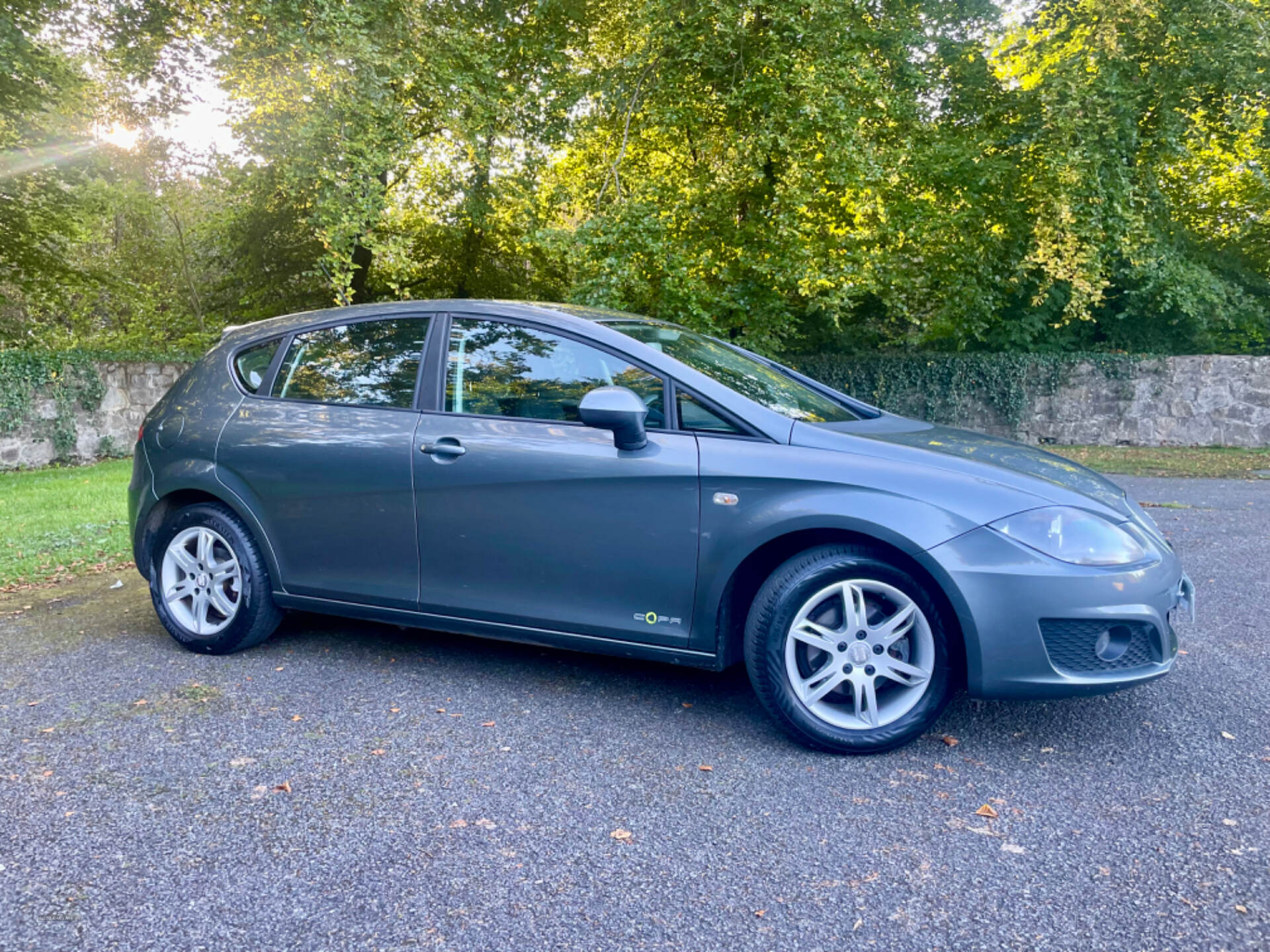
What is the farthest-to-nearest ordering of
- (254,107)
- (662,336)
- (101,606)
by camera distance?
1. (254,107)
2. (101,606)
3. (662,336)

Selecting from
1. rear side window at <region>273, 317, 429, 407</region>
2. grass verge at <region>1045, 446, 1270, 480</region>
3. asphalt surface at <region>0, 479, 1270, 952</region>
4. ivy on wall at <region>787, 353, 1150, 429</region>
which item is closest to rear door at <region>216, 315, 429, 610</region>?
rear side window at <region>273, 317, 429, 407</region>

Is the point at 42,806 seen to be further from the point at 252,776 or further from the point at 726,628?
the point at 726,628

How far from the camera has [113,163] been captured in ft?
62.3

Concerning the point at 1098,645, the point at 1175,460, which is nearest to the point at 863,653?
the point at 1098,645

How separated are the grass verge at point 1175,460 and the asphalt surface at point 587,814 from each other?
9.79 meters

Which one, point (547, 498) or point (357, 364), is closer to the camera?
point (547, 498)

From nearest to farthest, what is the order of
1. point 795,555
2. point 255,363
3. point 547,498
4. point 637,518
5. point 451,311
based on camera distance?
1. point 795,555
2. point 637,518
3. point 547,498
4. point 451,311
5. point 255,363

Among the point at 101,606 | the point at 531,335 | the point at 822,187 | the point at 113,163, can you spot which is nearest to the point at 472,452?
the point at 531,335

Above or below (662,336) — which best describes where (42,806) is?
below

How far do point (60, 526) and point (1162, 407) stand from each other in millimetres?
17379

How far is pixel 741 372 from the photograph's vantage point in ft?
13.4

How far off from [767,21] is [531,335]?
12.0m

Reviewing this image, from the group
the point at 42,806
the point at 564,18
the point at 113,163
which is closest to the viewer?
the point at 42,806

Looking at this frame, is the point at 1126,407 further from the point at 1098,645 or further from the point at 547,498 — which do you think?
the point at 547,498
